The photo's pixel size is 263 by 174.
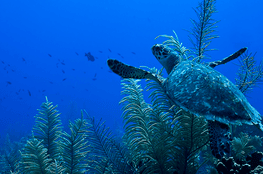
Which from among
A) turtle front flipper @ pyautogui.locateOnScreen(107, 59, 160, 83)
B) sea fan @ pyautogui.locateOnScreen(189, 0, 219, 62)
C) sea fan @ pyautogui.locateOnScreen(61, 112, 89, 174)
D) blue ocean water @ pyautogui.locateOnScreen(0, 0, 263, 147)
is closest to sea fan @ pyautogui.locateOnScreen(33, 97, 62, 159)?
sea fan @ pyautogui.locateOnScreen(61, 112, 89, 174)

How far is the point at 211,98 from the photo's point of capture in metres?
2.22

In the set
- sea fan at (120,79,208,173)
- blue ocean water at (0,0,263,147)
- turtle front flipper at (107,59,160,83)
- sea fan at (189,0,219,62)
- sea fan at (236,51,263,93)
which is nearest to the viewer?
sea fan at (120,79,208,173)

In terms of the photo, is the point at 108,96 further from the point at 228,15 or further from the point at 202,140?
the point at 202,140

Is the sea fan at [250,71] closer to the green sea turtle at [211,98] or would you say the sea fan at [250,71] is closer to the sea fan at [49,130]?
the green sea turtle at [211,98]

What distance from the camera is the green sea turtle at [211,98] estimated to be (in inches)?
79.9

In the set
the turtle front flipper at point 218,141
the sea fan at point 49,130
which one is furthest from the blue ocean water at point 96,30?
the turtle front flipper at point 218,141

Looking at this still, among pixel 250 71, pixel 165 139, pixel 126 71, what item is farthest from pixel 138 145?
pixel 250 71

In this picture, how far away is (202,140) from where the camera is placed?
7.48 ft

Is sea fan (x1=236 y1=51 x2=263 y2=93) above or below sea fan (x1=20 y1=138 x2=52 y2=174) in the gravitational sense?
above

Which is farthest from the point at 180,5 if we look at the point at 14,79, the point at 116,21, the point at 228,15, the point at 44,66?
the point at 14,79

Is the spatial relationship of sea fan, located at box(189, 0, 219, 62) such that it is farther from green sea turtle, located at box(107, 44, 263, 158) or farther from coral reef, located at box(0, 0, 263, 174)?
green sea turtle, located at box(107, 44, 263, 158)

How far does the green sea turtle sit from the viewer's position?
203 cm

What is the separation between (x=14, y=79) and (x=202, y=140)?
12840 centimetres

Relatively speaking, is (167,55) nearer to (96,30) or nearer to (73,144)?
(73,144)
